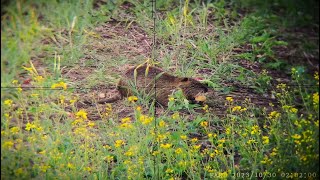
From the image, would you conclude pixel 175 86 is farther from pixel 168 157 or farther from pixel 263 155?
pixel 263 155

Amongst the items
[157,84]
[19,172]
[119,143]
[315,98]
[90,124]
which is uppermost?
[157,84]

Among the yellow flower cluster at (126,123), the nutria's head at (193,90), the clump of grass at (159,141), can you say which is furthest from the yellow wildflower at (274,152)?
the yellow flower cluster at (126,123)

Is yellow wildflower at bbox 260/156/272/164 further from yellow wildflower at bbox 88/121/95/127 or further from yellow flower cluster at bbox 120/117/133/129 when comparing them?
yellow wildflower at bbox 88/121/95/127

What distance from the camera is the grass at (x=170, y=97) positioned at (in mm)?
3494

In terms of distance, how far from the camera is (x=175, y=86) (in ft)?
12.0

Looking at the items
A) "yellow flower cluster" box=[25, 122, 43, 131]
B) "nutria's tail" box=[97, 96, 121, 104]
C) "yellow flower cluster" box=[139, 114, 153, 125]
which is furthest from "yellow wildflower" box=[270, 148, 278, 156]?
"yellow flower cluster" box=[25, 122, 43, 131]

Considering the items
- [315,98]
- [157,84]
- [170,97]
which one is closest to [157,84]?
[157,84]

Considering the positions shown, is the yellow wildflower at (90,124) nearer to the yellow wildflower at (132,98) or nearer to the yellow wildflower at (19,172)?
the yellow wildflower at (132,98)

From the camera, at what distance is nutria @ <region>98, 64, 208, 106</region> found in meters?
3.62

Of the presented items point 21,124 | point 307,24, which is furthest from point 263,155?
point 21,124

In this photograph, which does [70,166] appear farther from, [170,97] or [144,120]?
[170,97]

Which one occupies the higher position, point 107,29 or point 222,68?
point 107,29

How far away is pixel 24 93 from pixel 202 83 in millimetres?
1053

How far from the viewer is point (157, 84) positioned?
11.9ft
